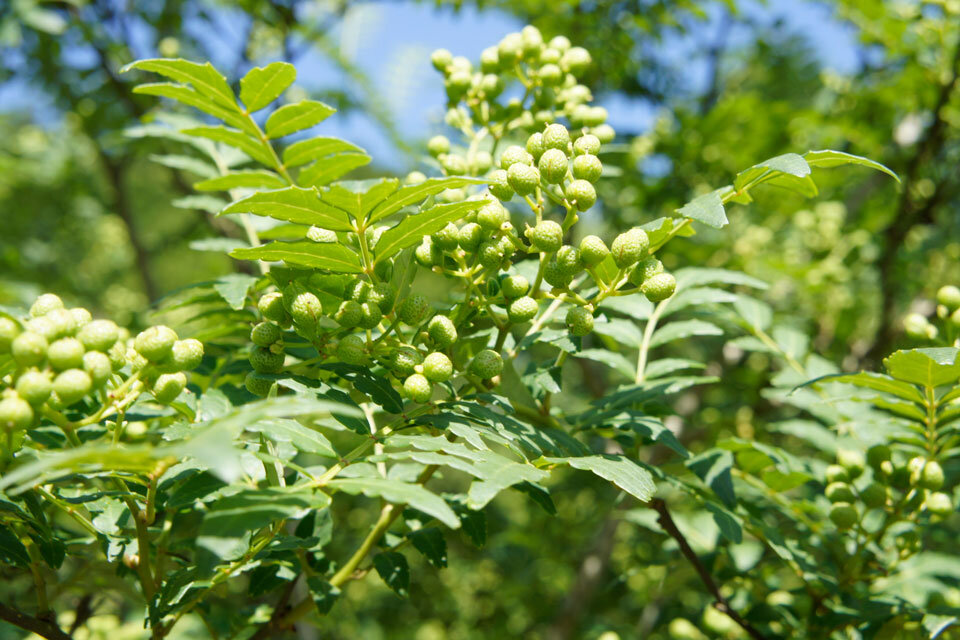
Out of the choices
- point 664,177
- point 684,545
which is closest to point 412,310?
point 684,545

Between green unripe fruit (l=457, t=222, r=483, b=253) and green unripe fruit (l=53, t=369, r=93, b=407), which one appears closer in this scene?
green unripe fruit (l=53, t=369, r=93, b=407)

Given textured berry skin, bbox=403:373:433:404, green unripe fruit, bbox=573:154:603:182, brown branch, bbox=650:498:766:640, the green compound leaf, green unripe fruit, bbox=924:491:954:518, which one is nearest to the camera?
textured berry skin, bbox=403:373:433:404

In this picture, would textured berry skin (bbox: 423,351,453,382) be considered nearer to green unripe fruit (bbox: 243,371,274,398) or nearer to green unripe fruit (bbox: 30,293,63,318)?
green unripe fruit (bbox: 243,371,274,398)

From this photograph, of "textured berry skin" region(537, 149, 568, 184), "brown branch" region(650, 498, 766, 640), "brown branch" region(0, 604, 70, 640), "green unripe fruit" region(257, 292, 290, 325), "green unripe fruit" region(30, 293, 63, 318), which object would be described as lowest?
"brown branch" region(0, 604, 70, 640)

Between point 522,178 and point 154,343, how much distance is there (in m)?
0.59

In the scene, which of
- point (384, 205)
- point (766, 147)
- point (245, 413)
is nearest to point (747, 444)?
point (384, 205)

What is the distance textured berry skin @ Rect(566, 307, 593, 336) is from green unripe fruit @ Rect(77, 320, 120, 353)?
688mm

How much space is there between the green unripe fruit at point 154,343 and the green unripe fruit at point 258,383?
0.17 m

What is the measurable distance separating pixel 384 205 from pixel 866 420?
1.31 metres

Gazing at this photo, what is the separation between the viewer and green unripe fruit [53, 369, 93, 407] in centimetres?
94

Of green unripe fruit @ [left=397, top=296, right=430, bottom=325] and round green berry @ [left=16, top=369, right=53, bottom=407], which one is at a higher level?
green unripe fruit @ [left=397, top=296, right=430, bottom=325]

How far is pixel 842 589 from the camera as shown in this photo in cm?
168

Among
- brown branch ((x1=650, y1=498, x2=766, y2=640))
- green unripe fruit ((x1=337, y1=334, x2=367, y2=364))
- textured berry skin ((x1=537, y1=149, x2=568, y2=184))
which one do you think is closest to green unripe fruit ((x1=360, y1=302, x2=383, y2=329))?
green unripe fruit ((x1=337, y1=334, x2=367, y2=364))

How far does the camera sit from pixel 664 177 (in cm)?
332
